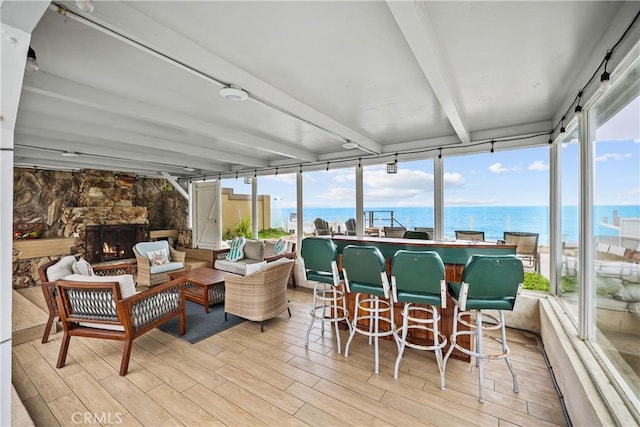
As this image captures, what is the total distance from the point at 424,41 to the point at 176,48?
152 cm

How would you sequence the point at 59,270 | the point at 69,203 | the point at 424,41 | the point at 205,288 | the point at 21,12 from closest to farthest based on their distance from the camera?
the point at 21,12, the point at 424,41, the point at 59,270, the point at 205,288, the point at 69,203

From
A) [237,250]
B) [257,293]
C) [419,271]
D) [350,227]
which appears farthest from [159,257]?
[419,271]

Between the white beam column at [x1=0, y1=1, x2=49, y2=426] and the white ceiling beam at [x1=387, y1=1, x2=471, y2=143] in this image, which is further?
the white ceiling beam at [x1=387, y1=1, x2=471, y2=143]

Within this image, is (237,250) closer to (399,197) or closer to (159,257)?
(159,257)

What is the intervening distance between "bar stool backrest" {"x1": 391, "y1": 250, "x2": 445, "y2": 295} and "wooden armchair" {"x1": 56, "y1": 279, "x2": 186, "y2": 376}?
2511mm

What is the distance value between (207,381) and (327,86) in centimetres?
285

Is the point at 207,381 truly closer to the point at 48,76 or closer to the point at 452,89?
the point at 48,76

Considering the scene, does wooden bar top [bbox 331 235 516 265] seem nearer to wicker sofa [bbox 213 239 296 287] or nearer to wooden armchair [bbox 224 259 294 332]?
wooden armchair [bbox 224 259 294 332]

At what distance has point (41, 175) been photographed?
5742mm

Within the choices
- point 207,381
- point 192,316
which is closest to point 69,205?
point 192,316

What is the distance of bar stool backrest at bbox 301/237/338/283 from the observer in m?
2.68

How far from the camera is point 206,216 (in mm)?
6898

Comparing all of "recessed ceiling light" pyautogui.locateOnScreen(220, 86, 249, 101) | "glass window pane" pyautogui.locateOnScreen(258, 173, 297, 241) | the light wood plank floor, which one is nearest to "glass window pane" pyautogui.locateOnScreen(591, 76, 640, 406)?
the light wood plank floor

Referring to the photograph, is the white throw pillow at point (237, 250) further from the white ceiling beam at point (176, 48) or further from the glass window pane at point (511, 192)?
the glass window pane at point (511, 192)
